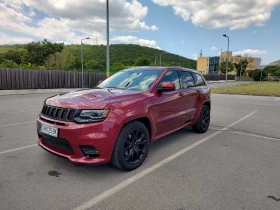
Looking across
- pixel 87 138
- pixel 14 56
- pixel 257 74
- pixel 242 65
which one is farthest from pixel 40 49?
pixel 242 65

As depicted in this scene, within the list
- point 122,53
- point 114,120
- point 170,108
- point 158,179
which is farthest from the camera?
point 122,53

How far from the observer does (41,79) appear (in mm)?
20391

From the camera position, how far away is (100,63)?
58.8 meters

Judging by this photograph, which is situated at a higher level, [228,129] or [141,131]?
[141,131]

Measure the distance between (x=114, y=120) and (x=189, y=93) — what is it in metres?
2.51

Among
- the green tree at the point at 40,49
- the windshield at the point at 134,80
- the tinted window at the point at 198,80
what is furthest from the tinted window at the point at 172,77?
the green tree at the point at 40,49

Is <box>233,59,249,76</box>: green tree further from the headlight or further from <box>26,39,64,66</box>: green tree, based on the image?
the headlight

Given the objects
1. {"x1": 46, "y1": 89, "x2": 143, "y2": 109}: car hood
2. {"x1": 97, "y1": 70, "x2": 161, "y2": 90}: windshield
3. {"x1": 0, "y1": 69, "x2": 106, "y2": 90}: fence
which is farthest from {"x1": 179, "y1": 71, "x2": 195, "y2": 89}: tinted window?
{"x1": 0, "y1": 69, "x2": 106, "y2": 90}: fence

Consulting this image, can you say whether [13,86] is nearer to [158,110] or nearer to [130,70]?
[130,70]

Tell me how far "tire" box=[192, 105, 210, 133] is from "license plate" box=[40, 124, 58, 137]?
367 cm

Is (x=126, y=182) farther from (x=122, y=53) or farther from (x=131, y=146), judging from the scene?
(x=122, y=53)

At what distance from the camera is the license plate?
3.20 m

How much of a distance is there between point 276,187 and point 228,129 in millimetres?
3507

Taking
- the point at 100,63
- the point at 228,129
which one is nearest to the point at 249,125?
the point at 228,129
